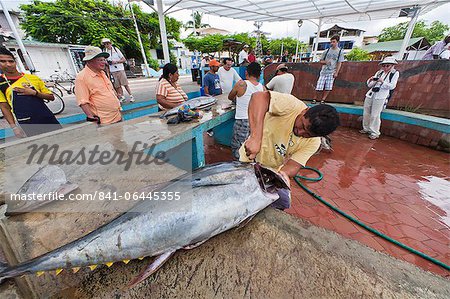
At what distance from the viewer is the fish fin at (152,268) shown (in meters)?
0.96

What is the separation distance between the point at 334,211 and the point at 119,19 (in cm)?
2622

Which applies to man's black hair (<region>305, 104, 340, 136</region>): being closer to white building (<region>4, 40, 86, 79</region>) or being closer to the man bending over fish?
the man bending over fish

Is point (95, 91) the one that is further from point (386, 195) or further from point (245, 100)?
point (386, 195)

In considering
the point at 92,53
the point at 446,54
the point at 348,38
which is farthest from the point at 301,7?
the point at 348,38

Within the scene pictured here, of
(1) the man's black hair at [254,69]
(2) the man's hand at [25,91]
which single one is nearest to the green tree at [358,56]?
(1) the man's black hair at [254,69]

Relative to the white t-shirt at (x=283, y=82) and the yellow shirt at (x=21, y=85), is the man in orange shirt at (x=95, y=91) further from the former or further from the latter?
the white t-shirt at (x=283, y=82)

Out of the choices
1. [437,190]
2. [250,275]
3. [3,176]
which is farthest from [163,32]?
[437,190]

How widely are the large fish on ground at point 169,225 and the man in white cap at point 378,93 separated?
576 centimetres

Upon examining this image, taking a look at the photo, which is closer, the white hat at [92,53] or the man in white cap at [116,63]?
the white hat at [92,53]

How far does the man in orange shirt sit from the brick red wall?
24.3ft

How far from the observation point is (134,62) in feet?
78.2

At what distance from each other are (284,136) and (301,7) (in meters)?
9.68

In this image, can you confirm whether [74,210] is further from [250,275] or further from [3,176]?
[250,275]

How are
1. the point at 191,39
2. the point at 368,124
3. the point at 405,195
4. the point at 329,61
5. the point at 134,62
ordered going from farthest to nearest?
the point at 191,39, the point at 134,62, the point at 329,61, the point at 368,124, the point at 405,195
